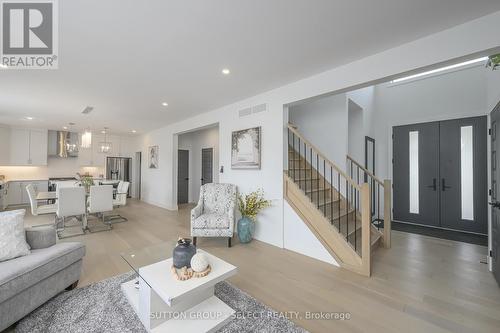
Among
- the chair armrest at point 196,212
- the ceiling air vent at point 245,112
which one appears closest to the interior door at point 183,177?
the chair armrest at point 196,212

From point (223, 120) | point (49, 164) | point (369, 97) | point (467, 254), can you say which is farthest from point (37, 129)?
point (467, 254)

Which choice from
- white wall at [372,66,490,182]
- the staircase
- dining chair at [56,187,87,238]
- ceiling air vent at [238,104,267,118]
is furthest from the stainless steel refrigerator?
white wall at [372,66,490,182]

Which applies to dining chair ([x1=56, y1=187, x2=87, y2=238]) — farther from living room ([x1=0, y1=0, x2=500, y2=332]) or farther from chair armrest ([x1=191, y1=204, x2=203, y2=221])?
chair armrest ([x1=191, y1=204, x2=203, y2=221])

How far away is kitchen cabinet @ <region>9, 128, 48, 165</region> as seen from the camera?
680cm

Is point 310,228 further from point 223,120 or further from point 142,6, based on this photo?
point 142,6

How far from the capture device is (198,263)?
69.8 inches

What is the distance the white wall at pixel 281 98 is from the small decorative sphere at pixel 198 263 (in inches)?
78.5

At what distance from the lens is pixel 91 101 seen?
433 cm

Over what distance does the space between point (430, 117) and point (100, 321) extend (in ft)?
21.9

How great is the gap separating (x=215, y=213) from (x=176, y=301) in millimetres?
2422

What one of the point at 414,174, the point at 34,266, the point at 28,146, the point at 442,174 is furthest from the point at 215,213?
the point at 28,146

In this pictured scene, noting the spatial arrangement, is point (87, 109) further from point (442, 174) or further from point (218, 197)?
point (442, 174)

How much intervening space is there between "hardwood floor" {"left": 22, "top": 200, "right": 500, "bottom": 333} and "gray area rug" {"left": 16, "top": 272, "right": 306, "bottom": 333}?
0.58ft

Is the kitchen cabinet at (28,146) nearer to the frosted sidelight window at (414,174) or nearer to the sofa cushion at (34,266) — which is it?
the sofa cushion at (34,266)
